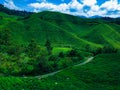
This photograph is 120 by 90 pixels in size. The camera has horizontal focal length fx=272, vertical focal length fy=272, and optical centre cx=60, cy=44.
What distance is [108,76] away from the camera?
91.1 metres

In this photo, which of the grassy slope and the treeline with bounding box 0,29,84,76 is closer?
the grassy slope

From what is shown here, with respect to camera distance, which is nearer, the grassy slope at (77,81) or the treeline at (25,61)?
the grassy slope at (77,81)

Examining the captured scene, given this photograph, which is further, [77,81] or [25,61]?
[25,61]

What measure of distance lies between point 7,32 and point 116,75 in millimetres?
72941

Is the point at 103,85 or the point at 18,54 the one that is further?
the point at 18,54

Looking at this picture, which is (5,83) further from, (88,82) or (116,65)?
(116,65)

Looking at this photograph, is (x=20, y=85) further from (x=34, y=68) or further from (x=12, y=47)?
(x=12, y=47)

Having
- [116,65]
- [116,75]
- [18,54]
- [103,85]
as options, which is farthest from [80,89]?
[18,54]

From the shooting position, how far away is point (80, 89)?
71.2 meters

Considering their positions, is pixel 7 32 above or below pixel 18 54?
above

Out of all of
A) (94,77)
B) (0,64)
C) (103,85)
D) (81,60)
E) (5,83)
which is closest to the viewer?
(5,83)

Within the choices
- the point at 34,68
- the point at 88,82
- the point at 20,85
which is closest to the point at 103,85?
the point at 88,82

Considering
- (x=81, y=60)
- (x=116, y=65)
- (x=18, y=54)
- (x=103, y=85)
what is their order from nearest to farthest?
1. (x=103, y=85)
2. (x=116, y=65)
3. (x=18, y=54)
4. (x=81, y=60)

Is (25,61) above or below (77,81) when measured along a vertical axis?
below
